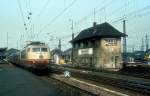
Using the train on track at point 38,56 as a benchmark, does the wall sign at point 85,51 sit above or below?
above

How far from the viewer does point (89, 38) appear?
65.9 metres

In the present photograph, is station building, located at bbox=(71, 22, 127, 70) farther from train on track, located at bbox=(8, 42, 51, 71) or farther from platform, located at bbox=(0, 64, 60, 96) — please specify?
platform, located at bbox=(0, 64, 60, 96)

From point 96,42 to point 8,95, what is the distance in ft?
154

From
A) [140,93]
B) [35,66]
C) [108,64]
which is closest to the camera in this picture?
[140,93]

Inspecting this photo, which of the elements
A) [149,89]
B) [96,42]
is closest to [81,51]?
[96,42]

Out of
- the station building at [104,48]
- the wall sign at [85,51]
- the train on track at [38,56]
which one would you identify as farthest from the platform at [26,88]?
the wall sign at [85,51]

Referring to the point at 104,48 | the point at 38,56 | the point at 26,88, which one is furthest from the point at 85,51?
the point at 26,88

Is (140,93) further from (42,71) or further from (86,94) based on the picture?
(42,71)

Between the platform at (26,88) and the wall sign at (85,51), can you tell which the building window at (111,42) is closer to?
the wall sign at (85,51)

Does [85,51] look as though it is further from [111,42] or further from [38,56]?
[38,56]

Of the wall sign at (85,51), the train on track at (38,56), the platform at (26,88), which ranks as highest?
the wall sign at (85,51)

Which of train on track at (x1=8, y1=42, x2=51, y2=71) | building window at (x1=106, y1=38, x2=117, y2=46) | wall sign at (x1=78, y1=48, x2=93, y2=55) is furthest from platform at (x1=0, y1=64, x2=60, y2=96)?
wall sign at (x1=78, y1=48, x2=93, y2=55)

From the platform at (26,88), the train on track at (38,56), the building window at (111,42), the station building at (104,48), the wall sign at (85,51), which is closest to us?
the platform at (26,88)

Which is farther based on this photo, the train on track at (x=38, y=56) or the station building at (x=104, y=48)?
the station building at (x=104, y=48)
